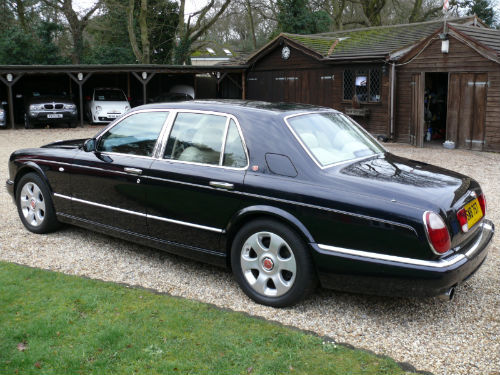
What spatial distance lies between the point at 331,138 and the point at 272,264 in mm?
1288

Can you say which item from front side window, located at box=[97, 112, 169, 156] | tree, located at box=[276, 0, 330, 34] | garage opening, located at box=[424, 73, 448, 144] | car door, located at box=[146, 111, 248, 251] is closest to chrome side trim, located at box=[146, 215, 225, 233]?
car door, located at box=[146, 111, 248, 251]

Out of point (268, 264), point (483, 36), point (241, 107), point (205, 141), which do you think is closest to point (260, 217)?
point (268, 264)

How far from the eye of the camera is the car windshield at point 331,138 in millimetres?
4426

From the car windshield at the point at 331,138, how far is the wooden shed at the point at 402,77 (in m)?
10.6

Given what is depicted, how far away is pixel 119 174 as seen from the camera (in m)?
5.22

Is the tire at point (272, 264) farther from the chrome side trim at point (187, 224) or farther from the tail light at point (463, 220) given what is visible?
the tail light at point (463, 220)

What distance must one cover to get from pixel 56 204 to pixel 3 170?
693 centimetres

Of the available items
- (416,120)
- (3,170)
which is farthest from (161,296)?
(416,120)

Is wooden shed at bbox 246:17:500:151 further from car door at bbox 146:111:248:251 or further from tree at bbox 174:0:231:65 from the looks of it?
car door at bbox 146:111:248:251

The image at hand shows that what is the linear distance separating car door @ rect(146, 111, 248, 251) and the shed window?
14.5 metres

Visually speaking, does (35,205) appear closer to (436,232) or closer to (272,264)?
(272,264)

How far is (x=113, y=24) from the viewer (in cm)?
3391

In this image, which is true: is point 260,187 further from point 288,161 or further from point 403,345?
point 403,345

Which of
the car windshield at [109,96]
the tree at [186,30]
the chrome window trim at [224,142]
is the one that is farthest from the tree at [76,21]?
the chrome window trim at [224,142]
